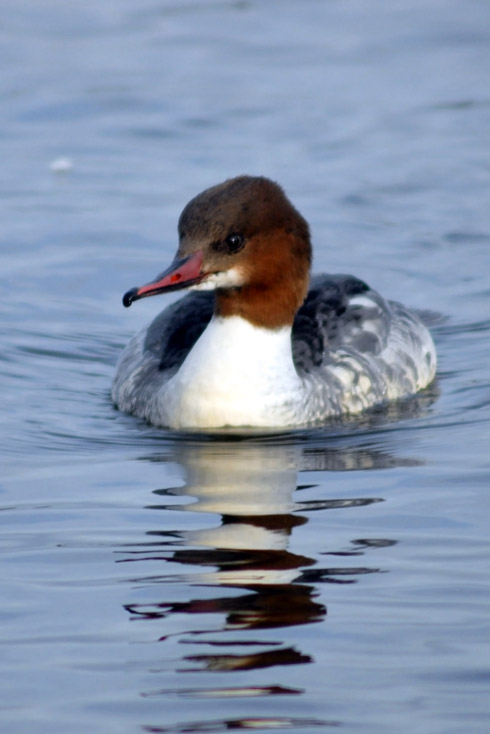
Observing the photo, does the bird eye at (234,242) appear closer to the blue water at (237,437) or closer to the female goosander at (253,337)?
the female goosander at (253,337)

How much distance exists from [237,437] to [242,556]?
2.07m

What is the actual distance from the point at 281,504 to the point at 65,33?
11.3 meters

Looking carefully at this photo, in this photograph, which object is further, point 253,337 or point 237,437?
point 253,337

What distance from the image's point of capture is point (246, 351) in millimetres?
8312

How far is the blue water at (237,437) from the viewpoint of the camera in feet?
16.8

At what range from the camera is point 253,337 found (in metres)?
8.31

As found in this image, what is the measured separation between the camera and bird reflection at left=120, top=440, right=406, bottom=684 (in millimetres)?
5352

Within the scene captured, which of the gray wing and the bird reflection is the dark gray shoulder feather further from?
the bird reflection

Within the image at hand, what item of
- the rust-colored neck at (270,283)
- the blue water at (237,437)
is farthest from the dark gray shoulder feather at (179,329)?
the rust-colored neck at (270,283)

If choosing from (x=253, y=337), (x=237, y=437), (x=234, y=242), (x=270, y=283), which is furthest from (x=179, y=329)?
(x=234, y=242)

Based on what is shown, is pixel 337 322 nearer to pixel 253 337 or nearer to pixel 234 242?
pixel 253 337

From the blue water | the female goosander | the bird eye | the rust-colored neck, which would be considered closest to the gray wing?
the female goosander

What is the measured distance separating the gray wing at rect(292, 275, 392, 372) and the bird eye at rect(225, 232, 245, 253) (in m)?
1.03

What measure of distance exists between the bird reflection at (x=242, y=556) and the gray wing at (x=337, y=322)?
Answer: 119 cm
